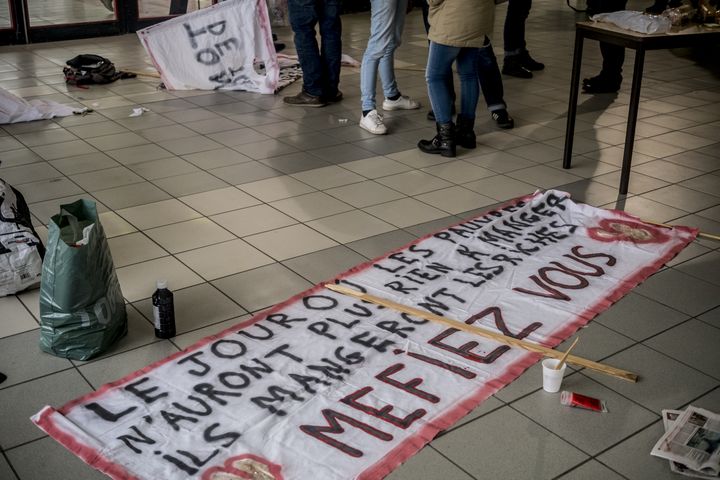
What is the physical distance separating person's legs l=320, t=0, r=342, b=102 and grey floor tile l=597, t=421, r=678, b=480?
3.96 m

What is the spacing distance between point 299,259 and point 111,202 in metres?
1.20

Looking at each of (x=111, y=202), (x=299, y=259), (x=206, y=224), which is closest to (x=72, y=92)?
(x=111, y=202)

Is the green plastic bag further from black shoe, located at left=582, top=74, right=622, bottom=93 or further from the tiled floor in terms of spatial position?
black shoe, located at left=582, top=74, right=622, bottom=93

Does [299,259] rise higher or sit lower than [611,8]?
lower

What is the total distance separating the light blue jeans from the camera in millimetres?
Result: 5193

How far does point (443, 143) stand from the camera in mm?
4883

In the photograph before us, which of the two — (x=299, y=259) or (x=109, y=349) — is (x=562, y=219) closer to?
(x=299, y=259)

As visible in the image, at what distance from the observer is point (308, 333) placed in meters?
2.90

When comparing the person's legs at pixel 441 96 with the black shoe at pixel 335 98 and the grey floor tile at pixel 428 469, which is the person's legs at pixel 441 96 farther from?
the grey floor tile at pixel 428 469

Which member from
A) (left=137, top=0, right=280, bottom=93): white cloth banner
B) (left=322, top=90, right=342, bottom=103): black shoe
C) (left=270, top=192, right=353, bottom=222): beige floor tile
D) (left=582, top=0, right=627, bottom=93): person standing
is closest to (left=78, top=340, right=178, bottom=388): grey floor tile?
(left=270, top=192, right=353, bottom=222): beige floor tile

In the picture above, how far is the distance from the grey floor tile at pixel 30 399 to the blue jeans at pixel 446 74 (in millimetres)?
2807

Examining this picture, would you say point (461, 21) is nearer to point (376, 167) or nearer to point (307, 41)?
point (376, 167)

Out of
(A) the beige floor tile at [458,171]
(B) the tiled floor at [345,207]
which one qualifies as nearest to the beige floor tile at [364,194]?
(B) the tiled floor at [345,207]

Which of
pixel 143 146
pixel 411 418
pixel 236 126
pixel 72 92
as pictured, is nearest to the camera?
pixel 411 418
